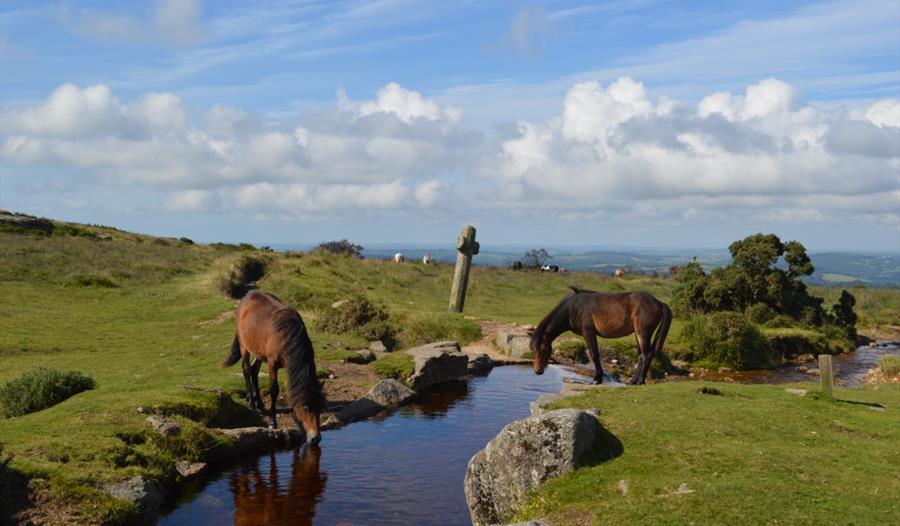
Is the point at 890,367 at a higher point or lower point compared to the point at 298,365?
lower

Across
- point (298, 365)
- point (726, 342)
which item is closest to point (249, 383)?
point (298, 365)

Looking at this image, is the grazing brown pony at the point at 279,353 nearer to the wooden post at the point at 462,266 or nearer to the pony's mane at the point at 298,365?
the pony's mane at the point at 298,365

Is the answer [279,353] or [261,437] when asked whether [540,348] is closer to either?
[279,353]

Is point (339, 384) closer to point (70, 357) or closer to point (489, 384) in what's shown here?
point (489, 384)

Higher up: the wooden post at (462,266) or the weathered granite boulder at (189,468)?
the wooden post at (462,266)

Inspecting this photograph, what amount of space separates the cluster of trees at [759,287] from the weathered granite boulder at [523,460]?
80.5ft

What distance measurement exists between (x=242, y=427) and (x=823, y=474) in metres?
11.2

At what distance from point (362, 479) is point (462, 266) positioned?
22689 millimetres

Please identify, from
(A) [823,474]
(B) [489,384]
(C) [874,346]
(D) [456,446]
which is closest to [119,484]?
(D) [456,446]

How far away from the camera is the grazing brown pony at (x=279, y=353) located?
13.2m

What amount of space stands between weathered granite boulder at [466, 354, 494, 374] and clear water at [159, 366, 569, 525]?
5449 millimetres

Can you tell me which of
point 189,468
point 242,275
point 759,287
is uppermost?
point 242,275

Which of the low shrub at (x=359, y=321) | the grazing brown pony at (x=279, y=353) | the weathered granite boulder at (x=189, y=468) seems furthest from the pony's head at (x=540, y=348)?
the low shrub at (x=359, y=321)

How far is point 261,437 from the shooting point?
14031 millimetres
